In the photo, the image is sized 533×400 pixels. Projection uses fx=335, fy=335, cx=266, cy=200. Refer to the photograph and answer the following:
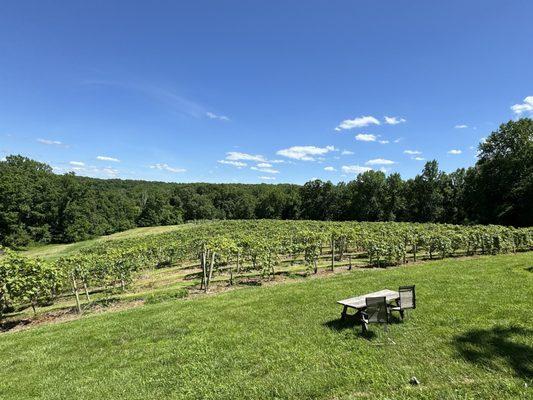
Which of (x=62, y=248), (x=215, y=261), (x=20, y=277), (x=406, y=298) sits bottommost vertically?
(x=62, y=248)

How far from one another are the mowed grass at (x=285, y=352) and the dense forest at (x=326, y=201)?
41.5 metres

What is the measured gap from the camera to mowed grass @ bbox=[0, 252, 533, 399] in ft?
16.8

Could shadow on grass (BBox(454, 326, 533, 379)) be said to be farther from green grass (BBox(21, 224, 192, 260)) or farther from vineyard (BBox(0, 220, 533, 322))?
green grass (BBox(21, 224, 192, 260))

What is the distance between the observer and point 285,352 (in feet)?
21.1

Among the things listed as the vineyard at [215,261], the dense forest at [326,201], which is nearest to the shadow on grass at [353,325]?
the vineyard at [215,261]

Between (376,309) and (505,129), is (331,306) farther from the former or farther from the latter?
(505,129)

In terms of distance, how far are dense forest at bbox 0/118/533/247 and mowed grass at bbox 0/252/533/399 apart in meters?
41.5

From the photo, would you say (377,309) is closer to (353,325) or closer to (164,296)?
(353,325)

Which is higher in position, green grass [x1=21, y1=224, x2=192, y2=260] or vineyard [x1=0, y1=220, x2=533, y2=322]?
vineyard [x1=0, y1=220, x2=533, y2=322]

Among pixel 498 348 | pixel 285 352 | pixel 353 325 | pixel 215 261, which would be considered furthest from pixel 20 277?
pixel 498 348

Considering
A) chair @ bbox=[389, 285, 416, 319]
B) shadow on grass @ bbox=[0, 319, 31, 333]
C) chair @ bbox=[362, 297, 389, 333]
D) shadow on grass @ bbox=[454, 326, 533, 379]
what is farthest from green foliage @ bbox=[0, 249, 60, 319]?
shadow on grass @ bbox=[454, 326, 533, 379]

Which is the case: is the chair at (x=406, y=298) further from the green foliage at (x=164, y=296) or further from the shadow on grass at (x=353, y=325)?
the green foliage at (x=164, y=296)

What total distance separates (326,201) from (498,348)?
2972 inches

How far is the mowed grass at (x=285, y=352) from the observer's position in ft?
16.8
